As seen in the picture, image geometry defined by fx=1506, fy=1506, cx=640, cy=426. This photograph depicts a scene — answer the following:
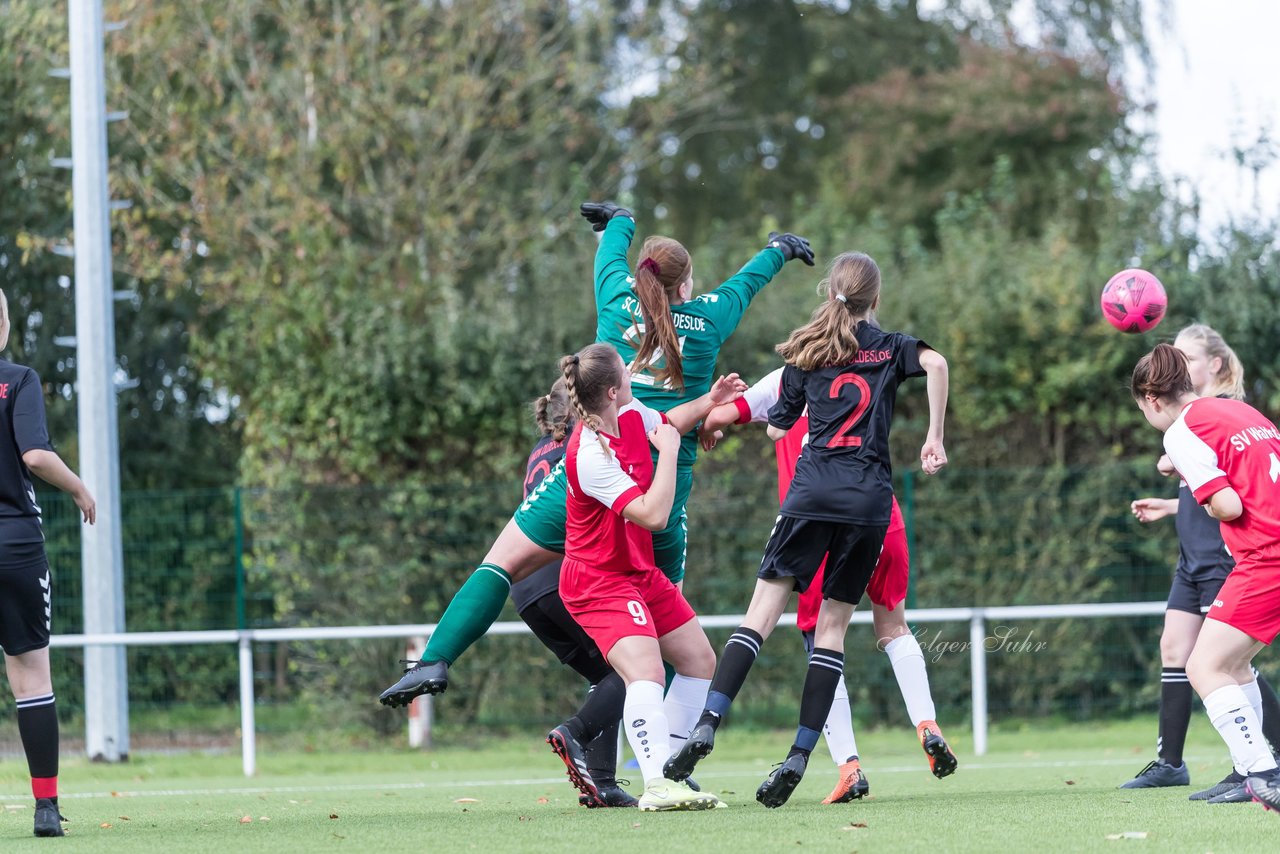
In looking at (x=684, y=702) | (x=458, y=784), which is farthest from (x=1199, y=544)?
(x=458, y=784)

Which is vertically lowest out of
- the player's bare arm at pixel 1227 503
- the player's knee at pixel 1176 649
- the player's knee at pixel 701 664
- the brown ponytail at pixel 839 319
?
the player's knee at pixel 1176 649

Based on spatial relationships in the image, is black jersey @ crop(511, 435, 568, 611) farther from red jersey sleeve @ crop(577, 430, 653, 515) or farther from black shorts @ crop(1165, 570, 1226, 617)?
black shorts @ crop(1165, 570, 1226, 617)

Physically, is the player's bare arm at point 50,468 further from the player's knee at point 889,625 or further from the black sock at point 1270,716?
the black sock at point 1270,716

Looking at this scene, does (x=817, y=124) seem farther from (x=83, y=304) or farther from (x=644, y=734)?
(x=644, y=734)

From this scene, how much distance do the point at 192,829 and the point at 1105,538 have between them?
7726mm

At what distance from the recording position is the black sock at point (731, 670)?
5.52 meters

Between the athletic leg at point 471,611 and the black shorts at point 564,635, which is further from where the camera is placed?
the black shorts at point 564,635

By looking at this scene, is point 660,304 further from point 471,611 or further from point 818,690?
point 818,690

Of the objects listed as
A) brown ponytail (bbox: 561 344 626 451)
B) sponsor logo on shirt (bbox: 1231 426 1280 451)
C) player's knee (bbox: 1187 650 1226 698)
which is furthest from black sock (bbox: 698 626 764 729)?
sponsor logo on shirt (bbox: 1231 426 1280 451)

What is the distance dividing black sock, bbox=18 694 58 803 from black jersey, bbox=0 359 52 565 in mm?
554

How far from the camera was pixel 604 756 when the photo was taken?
6.30 metres

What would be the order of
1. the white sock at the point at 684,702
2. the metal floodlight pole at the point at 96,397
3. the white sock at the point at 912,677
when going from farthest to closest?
the metal floodlight pole at the point at 96,397, the white sock at the point at 912,677, the white sock at the point at 684,702

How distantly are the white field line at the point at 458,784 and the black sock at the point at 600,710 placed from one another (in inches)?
82.0

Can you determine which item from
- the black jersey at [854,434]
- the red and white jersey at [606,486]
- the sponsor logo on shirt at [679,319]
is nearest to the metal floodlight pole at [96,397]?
the sponsor logo on shirt at [679,319]
